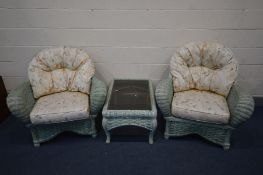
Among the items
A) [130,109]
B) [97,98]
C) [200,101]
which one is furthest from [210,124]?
[97,98]

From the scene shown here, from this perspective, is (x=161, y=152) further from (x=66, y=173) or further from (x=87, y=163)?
(x=66, y=173)

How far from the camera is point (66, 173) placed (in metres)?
2.12

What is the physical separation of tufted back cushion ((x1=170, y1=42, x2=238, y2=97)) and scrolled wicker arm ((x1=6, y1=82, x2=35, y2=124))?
4.74 feet

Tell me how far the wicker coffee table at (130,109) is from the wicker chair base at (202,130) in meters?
0.21

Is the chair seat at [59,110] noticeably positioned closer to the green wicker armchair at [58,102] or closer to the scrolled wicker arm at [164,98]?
the green wicker armchair at [58,102]

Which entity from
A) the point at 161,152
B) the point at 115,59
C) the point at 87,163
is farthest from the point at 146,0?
the point at 87,163

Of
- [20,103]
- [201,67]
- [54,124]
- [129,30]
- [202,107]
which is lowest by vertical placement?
[54,124]

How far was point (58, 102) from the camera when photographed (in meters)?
2.38

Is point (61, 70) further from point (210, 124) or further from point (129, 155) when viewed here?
point (210, 124)

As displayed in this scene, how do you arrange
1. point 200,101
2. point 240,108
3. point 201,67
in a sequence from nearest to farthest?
point 240,108 → point 200,101 → point 201,67

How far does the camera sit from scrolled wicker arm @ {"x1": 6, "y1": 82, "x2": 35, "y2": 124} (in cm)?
221

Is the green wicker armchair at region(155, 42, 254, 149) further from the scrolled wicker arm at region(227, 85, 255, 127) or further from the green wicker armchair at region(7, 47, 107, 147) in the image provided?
the green wicker armchair at region(7, 47, 107, 147)

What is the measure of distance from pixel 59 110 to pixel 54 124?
0.19m

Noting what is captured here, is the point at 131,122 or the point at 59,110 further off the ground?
the point at 59,110
